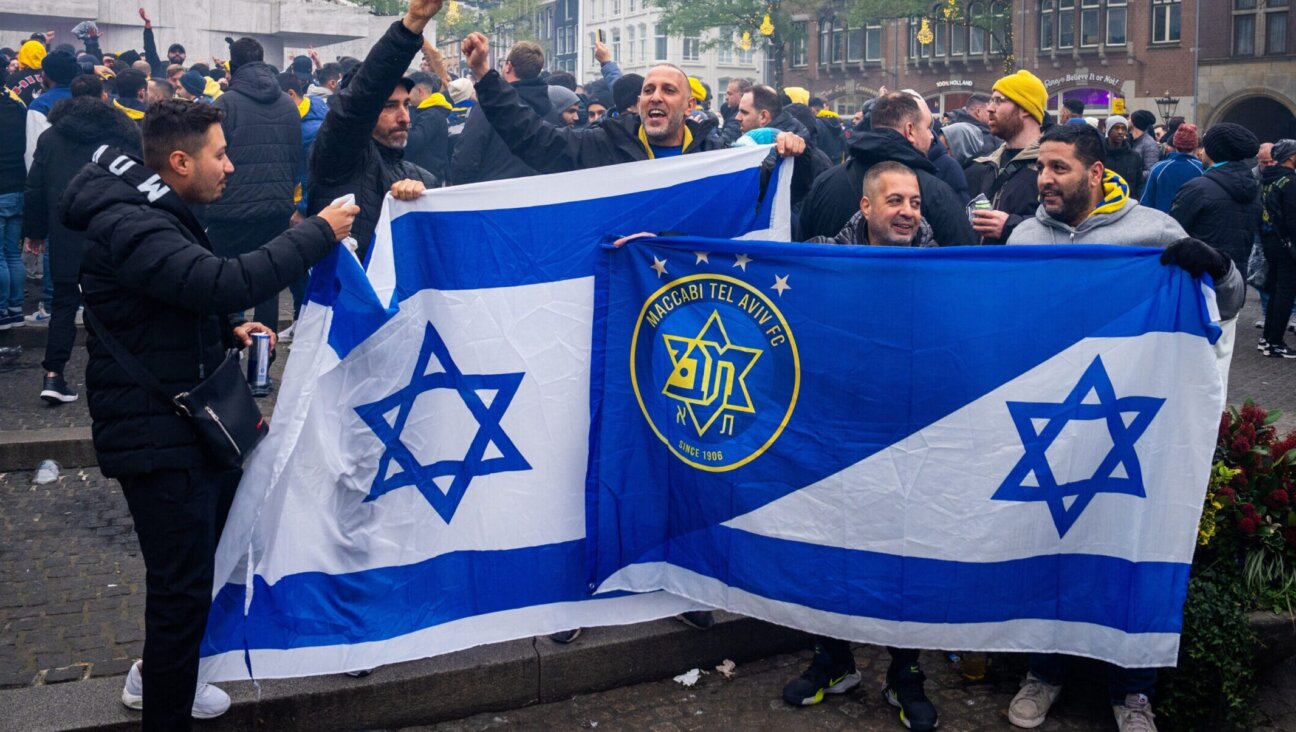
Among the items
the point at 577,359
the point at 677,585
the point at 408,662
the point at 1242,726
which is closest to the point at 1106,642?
the point at 1242,726

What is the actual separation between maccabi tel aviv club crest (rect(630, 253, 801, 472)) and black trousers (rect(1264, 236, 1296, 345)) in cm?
879

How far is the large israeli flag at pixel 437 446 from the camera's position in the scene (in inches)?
162

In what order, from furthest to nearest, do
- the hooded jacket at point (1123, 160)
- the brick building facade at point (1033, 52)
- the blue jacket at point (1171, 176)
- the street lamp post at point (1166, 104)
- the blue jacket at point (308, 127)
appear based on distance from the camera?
the brick building facade at point (1033, 52), the street lamp post at point (1166, 104), the hooded jacket at point (1123, 160), the blue jacket at point (1171, 176), the blue jacket at point (308, 127)

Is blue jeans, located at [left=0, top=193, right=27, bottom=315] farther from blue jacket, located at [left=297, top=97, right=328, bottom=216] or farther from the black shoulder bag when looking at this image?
the black shoulder bag

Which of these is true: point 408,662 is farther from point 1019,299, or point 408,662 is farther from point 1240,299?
point 1240,299

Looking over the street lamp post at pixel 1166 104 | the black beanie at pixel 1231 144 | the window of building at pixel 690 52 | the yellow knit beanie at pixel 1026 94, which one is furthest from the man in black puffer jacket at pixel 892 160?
the window of building at pixel 690 52

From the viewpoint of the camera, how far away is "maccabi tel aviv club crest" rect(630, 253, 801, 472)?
4312 millimetres

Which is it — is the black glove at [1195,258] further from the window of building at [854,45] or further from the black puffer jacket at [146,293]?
the window of building at [854,45]

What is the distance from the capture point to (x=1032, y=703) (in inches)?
176

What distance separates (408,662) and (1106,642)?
236 cm

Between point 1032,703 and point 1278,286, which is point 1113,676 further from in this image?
point 1278,286

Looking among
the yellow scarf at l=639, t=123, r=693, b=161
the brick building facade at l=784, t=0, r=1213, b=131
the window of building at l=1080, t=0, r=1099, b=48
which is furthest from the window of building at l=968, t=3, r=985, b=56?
the yellow scarf at l=639, t=123, r=693, b=161

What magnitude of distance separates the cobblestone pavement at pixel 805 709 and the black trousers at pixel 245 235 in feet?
15.7

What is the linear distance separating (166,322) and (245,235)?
5168mm
